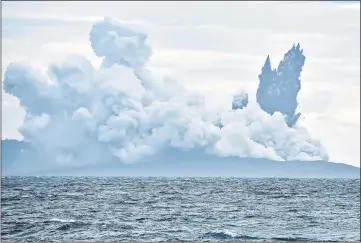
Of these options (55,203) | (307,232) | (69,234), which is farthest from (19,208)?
(307,232)

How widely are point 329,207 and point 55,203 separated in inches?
918

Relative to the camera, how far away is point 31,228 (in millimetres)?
47375

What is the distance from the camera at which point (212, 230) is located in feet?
162

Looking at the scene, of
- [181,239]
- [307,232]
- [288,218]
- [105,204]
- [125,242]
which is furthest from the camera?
[105,204]

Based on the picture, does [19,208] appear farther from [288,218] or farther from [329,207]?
[329,207]

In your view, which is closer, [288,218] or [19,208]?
[288,218]

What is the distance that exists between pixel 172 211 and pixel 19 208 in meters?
11.4

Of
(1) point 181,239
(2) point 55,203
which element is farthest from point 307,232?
(2) point 55,203

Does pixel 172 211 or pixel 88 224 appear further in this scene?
pixel 172 211

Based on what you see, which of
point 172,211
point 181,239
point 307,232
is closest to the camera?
point 181,239

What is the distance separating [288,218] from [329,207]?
1473cm

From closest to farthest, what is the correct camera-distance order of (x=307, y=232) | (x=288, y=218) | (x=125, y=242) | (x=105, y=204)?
(x=125, y=242) → (x=307, y=232) → (x=288, y=218) → (x=105, y=204)

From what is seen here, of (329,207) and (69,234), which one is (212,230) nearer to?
(69,234)

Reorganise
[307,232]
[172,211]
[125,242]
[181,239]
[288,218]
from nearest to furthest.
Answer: [125,242], [181,239], [307,232], [288,218], [172,211]
